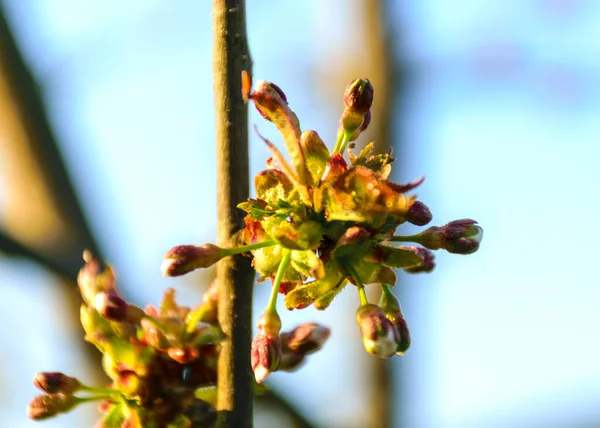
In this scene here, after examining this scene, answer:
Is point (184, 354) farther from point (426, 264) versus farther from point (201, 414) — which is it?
point (426, 264)

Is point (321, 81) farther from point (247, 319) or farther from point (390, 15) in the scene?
point (247, 319)

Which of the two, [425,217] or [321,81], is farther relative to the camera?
[321,81]

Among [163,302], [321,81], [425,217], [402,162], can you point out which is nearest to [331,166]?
[425,217]

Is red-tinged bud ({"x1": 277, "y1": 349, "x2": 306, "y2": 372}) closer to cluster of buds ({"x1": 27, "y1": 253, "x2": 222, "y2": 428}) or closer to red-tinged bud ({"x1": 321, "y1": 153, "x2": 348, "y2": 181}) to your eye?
cluster of buds ({"x1": 27, "y1": 253, "x2": 222, "y2": 428})

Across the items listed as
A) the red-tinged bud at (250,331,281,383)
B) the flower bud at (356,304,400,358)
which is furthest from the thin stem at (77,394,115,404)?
the flower bud at (356,304,400,358)

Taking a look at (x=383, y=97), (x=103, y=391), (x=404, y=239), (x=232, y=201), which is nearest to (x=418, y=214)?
(x=404, y=239)

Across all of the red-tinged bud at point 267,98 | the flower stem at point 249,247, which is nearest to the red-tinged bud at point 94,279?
the flower stem at point 249,247
